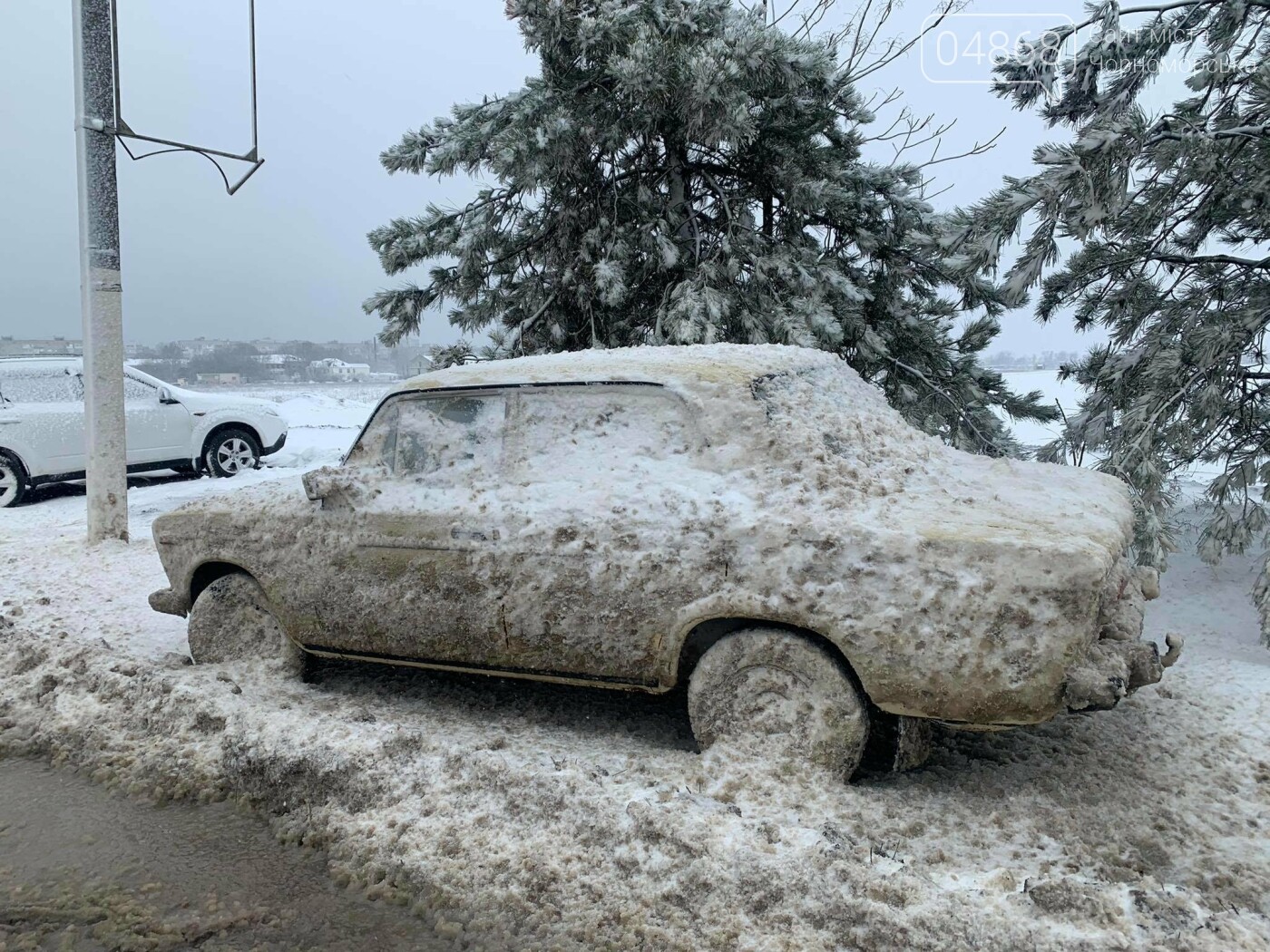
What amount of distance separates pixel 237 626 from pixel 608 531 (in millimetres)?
2289

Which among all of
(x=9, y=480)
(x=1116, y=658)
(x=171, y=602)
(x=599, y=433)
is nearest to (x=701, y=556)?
(x=599, y=433)

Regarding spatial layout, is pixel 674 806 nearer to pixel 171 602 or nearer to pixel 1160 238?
pixel 171 602

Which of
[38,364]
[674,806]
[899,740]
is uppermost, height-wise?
[38,364]

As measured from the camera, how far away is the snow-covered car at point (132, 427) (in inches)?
408

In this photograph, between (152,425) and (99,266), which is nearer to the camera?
(99,266)

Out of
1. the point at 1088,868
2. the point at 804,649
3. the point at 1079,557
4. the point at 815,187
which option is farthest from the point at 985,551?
the point at 815,187

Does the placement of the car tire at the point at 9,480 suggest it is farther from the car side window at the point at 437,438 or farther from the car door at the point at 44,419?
the car side window at the point at 437,438

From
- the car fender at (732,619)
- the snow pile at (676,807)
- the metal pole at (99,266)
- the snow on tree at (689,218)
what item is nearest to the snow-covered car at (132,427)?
the metal pole at (99,266)

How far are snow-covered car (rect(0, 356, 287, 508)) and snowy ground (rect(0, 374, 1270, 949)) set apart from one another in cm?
676

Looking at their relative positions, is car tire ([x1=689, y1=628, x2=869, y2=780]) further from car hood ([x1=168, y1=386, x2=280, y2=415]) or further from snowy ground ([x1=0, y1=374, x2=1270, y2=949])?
car hood ([x1=168, y1=386, x2=280, y2=415])

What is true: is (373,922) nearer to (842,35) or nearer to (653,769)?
(653,769)

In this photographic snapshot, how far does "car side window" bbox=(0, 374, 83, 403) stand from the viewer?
10.4 m

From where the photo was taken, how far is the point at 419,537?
3951mm

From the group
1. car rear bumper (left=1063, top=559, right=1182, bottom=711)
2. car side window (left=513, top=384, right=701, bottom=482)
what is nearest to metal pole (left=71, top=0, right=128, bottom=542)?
car side window (left=513, top=384, right=701, bottom=482)
